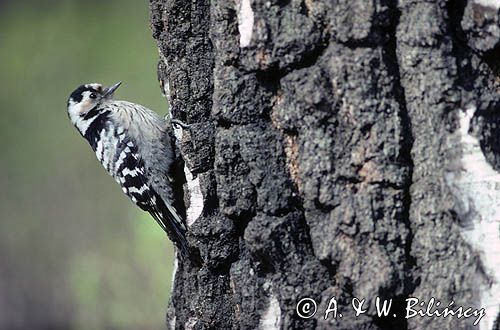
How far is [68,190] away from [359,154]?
5.61 meters

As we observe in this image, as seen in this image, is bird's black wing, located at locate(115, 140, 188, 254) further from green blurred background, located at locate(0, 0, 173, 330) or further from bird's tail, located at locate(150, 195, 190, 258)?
green blurred background, located at locate(0, 0, 173, 330)

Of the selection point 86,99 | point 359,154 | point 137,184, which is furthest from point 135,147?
point 359,154

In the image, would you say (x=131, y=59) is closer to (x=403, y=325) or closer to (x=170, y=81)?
(x=170, y=81)

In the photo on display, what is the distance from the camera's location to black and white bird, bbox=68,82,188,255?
331cm

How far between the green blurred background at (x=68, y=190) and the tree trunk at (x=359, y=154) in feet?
13.3

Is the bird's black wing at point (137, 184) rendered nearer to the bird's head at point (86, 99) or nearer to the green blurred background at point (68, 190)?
the bird's head at point (86, 99)

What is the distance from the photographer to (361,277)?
1.91 metres

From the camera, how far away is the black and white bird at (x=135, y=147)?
3314mm

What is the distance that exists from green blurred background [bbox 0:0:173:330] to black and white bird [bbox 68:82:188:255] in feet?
7.11

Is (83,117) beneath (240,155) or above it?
above

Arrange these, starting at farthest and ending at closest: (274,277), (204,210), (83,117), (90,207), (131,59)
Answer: (131,59) → (90,207) → (83,117) → (204,210) → (274,277)

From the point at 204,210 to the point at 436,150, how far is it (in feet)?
2.60

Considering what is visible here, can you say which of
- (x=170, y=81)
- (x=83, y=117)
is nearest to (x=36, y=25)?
(x=83, y=117)

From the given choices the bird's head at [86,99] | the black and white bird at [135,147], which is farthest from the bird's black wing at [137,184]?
the bird's head at [86,99]
